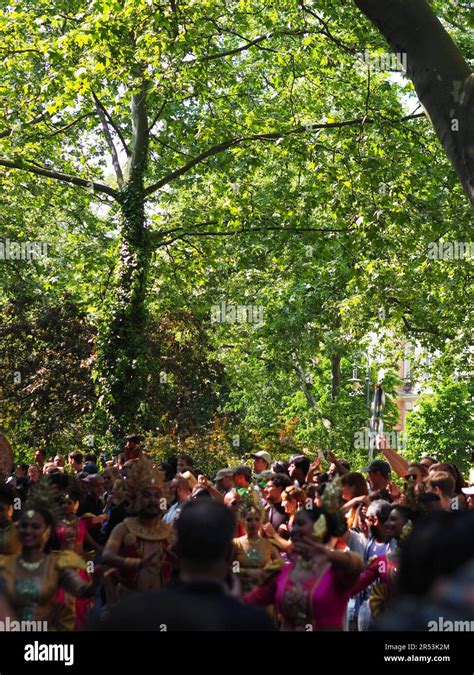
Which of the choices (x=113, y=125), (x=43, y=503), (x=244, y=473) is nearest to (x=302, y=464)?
(x=244, y=473)

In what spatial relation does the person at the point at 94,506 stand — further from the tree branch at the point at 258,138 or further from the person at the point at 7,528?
the tree branch at the point at 258,138

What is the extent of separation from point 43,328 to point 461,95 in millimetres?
20916

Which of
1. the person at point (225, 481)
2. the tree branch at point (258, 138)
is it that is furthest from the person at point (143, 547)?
the tree branch at point (258, 138)

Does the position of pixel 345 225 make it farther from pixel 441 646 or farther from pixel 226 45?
pixel 441 646

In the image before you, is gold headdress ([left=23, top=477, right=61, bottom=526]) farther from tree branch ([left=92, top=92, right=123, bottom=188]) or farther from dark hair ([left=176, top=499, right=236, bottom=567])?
tree branch ([left=92, top=92, right=123, bottom=188])

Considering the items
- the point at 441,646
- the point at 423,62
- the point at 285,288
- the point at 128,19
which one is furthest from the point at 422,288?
the point at 441,646

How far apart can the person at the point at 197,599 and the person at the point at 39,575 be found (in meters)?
2.24

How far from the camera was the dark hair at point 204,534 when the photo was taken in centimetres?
420

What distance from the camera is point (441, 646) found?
4.52 m

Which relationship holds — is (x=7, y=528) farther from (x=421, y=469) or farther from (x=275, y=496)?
(x=421, y=469)

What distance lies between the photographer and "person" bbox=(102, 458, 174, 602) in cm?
817

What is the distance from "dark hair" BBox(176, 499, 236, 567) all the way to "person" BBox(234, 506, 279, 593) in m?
Answer: 3.81

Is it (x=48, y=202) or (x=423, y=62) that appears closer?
(x=423, y=62)

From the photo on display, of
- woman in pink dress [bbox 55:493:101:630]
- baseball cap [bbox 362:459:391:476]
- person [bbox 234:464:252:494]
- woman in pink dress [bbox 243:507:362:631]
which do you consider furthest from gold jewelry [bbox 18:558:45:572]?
person [bbox 234:464:252:494]
